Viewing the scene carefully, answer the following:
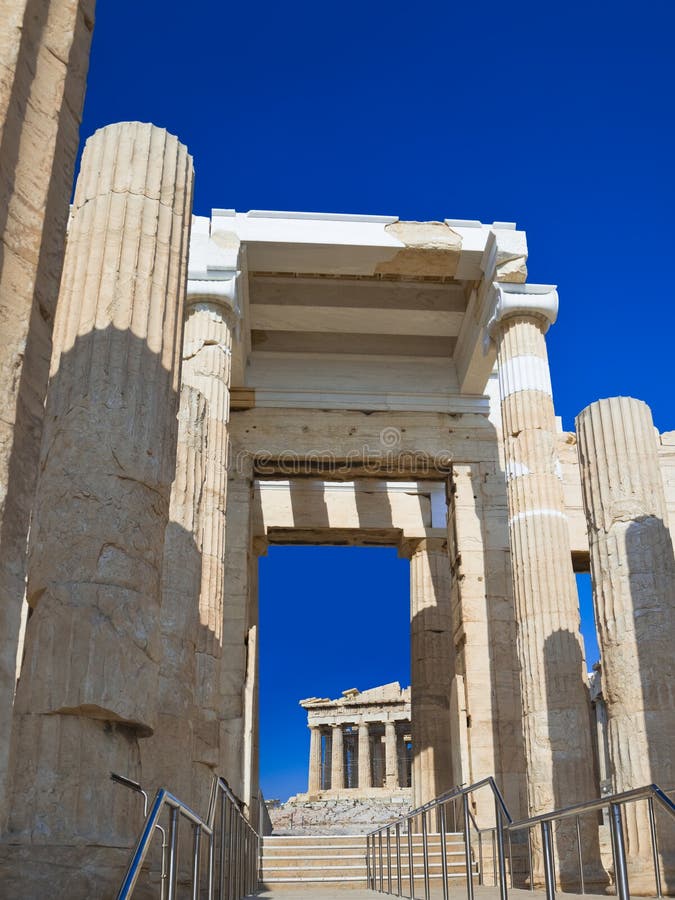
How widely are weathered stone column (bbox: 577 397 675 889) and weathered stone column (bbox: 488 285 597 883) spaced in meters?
0.75

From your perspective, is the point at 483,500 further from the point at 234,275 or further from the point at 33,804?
the point at 33,804

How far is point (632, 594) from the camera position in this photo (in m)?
12.4

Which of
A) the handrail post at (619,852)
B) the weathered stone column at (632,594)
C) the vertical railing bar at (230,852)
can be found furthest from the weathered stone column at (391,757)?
the handrail post at (619,852)

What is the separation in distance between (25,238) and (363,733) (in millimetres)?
41649

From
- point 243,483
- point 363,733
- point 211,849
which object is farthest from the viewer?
point 363,733

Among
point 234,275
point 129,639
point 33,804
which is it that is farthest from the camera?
point 234,275

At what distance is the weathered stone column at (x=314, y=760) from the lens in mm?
43312

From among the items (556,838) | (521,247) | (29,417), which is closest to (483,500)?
(521,247)

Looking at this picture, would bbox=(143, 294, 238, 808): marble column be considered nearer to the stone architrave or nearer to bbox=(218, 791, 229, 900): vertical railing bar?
bbox=(218, 791, 229, 900): vertical railing bar

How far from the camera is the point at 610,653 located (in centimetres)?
1229

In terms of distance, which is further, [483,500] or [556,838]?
[483,500]

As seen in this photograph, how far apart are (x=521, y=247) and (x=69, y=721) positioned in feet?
41.1

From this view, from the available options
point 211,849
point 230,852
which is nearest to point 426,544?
point 230,852

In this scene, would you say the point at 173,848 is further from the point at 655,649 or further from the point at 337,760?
the point at 337,760
